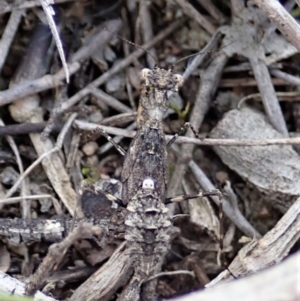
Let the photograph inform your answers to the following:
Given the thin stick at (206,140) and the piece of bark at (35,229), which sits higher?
the thin stick at (206,140)

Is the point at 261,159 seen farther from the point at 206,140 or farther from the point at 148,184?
the point at 148,184

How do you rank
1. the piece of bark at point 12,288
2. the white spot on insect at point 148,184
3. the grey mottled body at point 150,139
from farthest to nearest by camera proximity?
the grey mottled body at point 150,139 < the white spot on insect at point 148,184 < the piece of bark at point 12,288

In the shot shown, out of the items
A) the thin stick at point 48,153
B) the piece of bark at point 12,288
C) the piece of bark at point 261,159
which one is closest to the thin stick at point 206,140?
the thin stick at point 48,153

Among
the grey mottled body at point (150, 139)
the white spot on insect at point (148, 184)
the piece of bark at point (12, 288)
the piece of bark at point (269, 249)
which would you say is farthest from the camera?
the grey mottled body at point (150, 139)

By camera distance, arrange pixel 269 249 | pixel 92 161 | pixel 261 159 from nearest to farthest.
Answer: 1. pixel 269 249
2. pixel 261 159
3. pixel 92 161

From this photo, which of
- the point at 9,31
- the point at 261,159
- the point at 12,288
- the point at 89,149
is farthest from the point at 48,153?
the point at 261,159

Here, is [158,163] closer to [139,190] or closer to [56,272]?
[139,190]

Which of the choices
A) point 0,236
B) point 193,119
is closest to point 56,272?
point 0,236

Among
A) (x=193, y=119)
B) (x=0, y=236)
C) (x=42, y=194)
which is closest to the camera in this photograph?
(x=0, y=236)

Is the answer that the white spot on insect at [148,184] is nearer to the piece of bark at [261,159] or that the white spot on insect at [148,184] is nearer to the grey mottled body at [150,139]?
the grey mottled body at [150,139]
